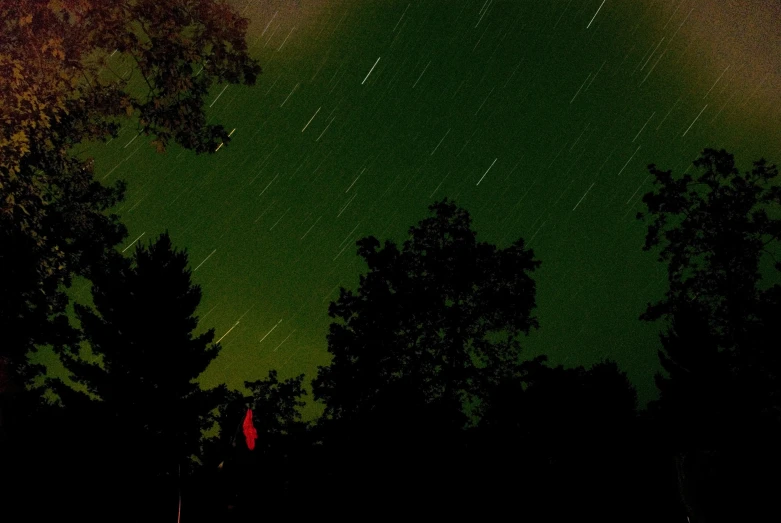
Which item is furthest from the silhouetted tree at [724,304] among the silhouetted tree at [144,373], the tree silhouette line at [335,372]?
the silhouetted tree at [144,373]

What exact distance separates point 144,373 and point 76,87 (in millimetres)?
11206

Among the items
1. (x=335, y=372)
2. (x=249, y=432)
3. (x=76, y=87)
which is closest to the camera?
(x=249, y=432)

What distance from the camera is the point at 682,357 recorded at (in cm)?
2233

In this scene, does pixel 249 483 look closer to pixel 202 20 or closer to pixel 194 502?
pixel 194 502

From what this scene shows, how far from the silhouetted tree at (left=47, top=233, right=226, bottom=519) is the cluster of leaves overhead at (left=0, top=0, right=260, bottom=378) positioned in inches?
272

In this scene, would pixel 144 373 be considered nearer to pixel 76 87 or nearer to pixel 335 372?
pixel 335 372

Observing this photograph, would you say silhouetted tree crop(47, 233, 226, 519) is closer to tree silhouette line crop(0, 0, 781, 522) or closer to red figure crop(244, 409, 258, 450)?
tree silhouette line crop(0, 0, 781, 522)

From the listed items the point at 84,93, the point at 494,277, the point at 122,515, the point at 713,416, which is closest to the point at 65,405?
the point at 122,515

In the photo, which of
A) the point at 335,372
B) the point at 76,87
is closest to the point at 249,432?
the point at 76,87

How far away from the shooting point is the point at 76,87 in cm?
845

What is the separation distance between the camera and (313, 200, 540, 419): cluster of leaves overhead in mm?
21031

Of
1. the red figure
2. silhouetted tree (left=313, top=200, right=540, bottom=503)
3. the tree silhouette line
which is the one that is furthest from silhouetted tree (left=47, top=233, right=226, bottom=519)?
the red figure

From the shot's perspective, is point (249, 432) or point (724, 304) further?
point (724, 304)

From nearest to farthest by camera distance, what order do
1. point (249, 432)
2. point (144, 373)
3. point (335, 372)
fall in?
point (249, 432), point (144, 373), point (335, 372)
